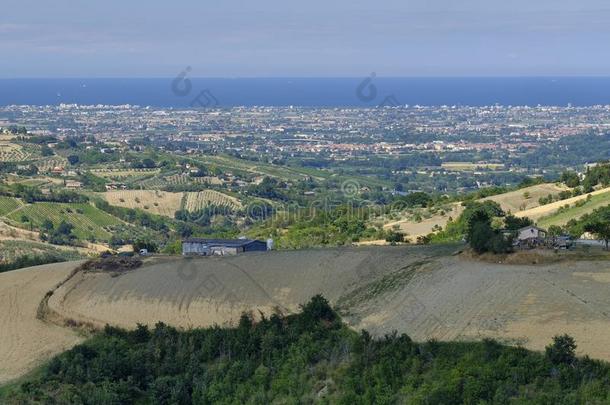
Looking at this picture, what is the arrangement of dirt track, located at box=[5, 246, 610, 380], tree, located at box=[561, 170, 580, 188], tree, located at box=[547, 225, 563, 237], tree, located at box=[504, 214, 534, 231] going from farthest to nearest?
tree, located at box=[561, 170, 580, 188]
tree, located at box=[504, 214, 534, 231]
tree, located at box=[547, 225, 563, 237]
dirt track, located at box=[5, 246, 610, 380]

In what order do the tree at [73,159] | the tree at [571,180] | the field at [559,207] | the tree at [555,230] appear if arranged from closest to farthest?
the tree at [555,230], the field at [559,207], the tree at [571,180], the tree at [73,159]

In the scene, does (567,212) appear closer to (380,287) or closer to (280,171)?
(380,287)

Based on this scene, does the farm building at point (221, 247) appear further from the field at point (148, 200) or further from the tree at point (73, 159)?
the tree at point (73, 159)

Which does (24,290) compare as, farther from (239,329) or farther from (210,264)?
(239,329)

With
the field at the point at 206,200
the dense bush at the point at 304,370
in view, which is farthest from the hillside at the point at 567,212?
the field at the point at 206,200

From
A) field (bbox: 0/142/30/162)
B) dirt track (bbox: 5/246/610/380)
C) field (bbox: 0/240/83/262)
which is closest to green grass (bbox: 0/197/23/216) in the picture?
field (bbox: 0/240/83/262)

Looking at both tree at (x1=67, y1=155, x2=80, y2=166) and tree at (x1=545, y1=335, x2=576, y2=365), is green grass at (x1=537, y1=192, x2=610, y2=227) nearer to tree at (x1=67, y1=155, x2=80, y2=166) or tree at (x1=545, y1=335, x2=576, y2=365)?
tree at (x1=545, y1=335, x2=576, y2=365)
